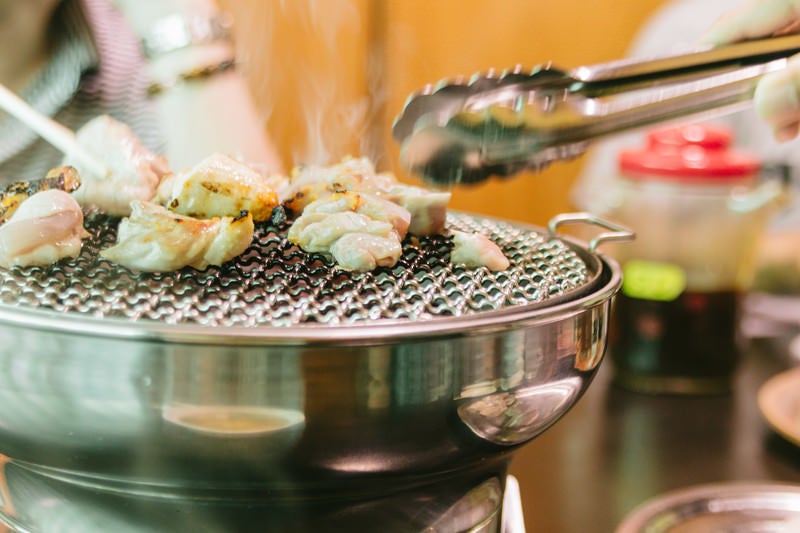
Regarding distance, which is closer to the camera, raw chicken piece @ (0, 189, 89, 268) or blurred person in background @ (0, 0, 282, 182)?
raw chicken piece @ (0, 189, 89, 268)

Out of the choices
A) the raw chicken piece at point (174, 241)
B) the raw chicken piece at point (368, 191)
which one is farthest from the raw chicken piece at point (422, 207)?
the raw chicken piece at point (174, 241)

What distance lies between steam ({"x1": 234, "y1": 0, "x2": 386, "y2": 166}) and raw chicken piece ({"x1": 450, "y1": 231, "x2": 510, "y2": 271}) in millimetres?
3683

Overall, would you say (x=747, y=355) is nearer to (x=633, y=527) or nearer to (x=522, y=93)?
(x=633, y=527)

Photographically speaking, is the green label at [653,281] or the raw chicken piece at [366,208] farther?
the green label at [653,281]

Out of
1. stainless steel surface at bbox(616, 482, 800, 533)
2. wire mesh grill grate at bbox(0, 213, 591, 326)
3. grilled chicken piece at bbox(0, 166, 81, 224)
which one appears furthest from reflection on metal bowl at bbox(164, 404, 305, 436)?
stainless steel surface at bbox(616, 482, 800, 533)

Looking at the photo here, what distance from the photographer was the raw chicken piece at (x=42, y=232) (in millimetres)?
942

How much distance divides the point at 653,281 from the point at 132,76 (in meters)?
1.91

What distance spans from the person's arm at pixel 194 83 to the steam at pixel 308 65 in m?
2.35

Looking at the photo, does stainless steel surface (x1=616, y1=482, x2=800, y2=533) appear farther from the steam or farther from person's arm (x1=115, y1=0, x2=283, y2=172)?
the steam

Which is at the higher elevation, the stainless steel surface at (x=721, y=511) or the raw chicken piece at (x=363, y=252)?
the raw chicken piece at (x=363, y=252)

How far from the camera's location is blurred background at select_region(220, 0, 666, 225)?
4.90 metres

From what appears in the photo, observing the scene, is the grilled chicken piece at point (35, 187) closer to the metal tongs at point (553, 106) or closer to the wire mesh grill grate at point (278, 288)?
the wire mesh grill grate at point (278, 288)

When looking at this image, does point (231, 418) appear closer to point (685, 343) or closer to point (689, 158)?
point (685, 343)

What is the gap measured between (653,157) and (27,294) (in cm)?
169
